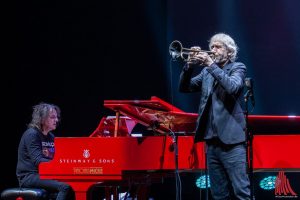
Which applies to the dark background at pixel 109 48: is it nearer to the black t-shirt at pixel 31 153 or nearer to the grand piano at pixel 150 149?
the black t-shirt at pixel 31 153

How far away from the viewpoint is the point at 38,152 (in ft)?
16.3

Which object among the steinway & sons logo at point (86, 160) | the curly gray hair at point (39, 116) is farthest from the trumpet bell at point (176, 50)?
the curly gray hair at point (39, 116)

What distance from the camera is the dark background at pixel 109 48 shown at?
6.53 m

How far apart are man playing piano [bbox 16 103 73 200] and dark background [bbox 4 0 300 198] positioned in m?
1.48

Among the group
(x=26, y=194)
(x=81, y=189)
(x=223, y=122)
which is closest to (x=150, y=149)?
(x=81, y=189)

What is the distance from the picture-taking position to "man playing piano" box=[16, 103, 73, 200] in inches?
188

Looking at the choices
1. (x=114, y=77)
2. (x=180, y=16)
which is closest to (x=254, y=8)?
(x=180, y=16)

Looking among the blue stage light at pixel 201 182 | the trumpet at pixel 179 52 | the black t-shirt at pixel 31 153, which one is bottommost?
the blue stage light at pixel 201 182

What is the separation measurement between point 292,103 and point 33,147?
130 inches

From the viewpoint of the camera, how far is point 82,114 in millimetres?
6758

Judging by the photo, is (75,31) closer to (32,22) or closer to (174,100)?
(32,22)

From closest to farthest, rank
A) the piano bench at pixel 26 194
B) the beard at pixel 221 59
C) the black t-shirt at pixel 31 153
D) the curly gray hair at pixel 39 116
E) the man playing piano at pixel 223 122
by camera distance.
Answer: the man playing piano at pixel 223 122, the beard at pixel 221 59, the piano bench at pixel 26 194, the black t-shirt at pixel 31 153, the curly gray hair at pixel 39 116

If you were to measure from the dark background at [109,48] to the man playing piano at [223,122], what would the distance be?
2.85 m

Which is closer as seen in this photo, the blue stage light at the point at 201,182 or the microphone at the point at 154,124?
the microphone at the point at 154,124
